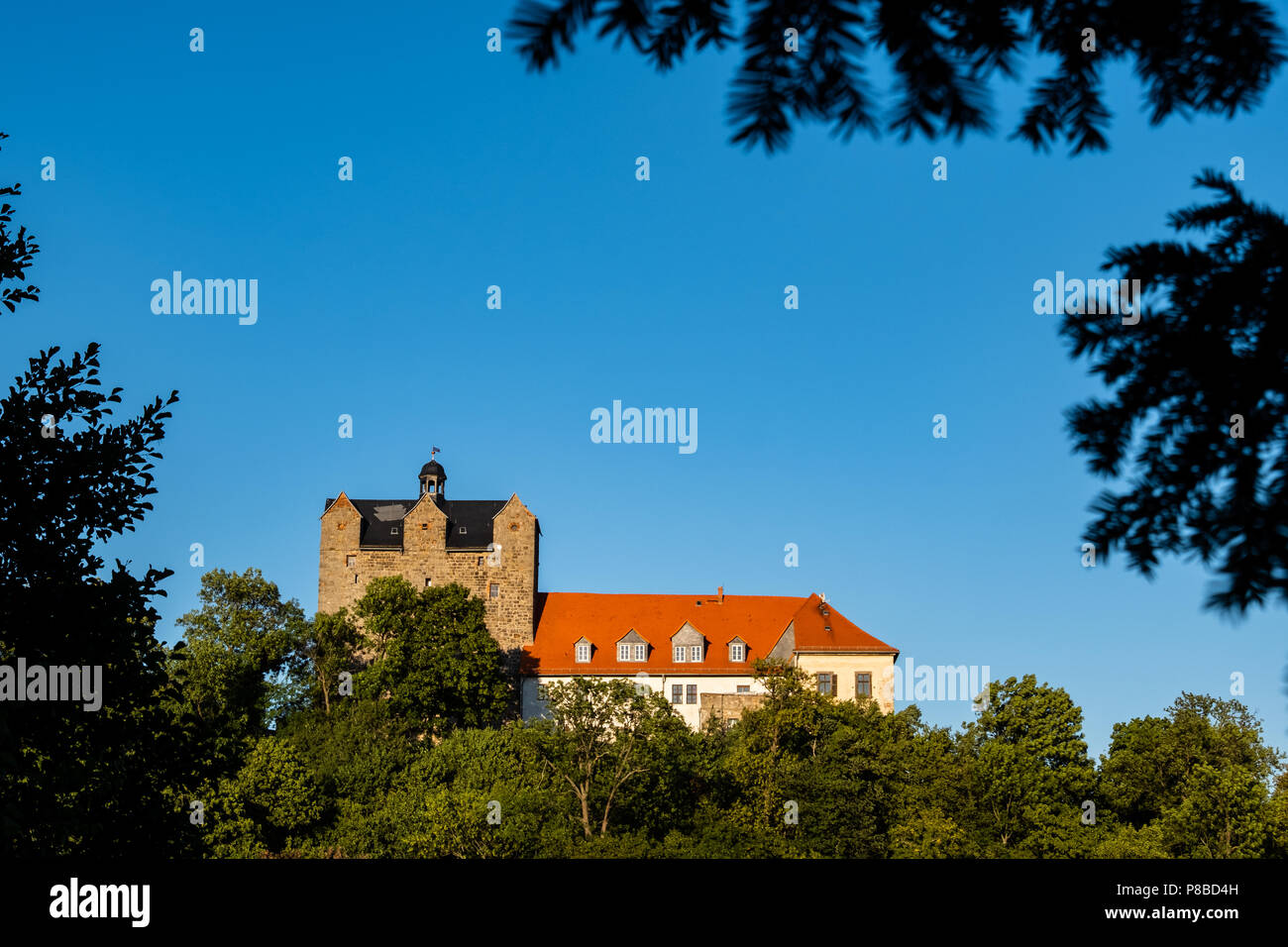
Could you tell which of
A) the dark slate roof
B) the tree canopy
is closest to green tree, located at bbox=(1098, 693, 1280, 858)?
the dark slate roof

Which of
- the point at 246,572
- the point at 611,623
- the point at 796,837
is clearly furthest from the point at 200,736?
the point at 611,623

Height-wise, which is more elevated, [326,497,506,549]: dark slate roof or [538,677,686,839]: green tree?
[326,497,506,549]: dark slate roof

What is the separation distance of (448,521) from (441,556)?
244cm

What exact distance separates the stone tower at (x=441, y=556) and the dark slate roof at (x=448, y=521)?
0.19 feet

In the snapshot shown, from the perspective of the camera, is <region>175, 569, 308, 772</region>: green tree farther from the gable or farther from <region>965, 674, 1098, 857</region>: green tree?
<region>965, 674, 1098, 857</region>: green tree

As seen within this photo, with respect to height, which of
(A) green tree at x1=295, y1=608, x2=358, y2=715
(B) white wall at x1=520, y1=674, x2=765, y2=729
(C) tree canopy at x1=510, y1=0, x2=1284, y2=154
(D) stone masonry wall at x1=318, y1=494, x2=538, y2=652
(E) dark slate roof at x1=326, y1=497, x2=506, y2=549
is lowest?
(B) white wall at x1=520, y1=674, x2=765, y2=729

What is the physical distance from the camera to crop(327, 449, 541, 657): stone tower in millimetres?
65500

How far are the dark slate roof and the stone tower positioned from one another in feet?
0.19

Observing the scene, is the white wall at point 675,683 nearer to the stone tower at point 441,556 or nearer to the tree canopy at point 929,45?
the stone tower at point 441,556

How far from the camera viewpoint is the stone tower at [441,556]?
6550 centimetres

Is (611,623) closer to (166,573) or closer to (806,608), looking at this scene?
(806,608)

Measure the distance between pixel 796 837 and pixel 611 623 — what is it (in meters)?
23.5

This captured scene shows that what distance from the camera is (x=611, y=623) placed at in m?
67.7

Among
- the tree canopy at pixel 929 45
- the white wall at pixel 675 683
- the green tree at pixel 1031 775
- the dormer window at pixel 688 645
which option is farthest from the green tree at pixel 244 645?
the tree canopy at pixel 929 45
